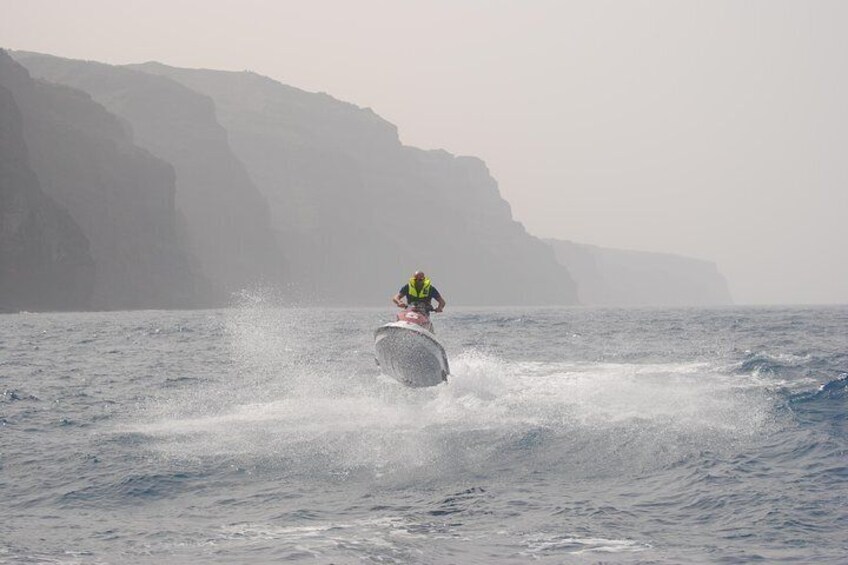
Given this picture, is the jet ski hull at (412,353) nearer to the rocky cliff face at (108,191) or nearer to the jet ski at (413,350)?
the jet ski at (413,350)

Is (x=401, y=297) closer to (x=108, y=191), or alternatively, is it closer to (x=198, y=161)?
(x=108, y=191)

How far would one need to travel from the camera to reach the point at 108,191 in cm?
12269

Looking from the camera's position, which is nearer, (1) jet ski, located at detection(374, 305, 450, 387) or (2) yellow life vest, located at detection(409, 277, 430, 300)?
(1) jet ski, located at detection(374, 305, 450, 387)

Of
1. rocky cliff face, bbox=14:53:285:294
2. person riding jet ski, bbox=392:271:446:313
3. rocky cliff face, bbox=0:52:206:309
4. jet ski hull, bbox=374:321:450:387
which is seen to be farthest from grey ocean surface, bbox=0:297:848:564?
rocky cliff face, bbox=14:53:285:294

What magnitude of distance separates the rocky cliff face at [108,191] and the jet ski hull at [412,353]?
3753 inches

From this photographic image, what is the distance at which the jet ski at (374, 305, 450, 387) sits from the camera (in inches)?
802

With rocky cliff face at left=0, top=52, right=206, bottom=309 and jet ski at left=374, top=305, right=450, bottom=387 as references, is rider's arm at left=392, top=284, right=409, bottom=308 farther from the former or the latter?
rocky cliff face at left=0, top=52, right=206, bottom=309

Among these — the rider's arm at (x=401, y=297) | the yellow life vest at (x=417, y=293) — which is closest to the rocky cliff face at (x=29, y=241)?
the rider's arm at (x=401, y=297)

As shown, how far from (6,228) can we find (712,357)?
82986 mm

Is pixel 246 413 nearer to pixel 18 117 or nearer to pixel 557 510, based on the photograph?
pixel 557 510

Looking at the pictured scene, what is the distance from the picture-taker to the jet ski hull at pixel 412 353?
20.4 meters

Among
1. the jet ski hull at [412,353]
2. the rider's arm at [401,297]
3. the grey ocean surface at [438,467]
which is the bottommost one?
the grey ocean surface at [438,467]

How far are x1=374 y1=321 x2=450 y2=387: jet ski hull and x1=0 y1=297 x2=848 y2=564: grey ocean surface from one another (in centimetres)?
52

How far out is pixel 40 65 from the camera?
16938 cm
